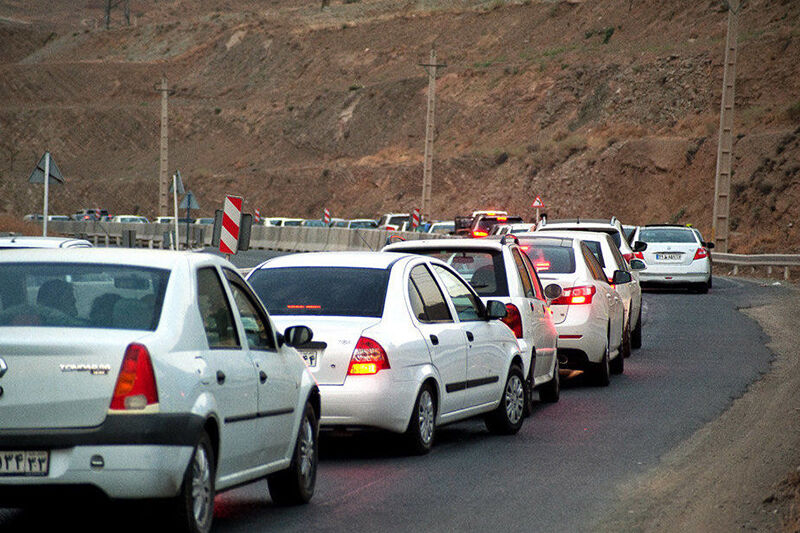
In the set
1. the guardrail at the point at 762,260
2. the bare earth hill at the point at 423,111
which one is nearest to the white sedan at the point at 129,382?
the guardrail at the point at 762,260

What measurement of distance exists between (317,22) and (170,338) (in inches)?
4403

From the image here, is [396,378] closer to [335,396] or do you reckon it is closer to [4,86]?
[335,396]

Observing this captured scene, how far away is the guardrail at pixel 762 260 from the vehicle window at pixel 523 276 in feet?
104

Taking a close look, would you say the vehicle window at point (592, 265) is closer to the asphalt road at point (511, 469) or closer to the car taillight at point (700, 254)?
the asphalt road at point (511, 469)

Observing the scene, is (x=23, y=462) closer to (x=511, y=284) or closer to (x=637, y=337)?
(x=511, y=284)

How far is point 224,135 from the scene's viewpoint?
105375mm

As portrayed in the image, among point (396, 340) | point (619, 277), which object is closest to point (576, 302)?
point (619, 277)

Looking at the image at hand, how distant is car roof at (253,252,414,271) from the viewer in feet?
35.3

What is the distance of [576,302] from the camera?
15.5m

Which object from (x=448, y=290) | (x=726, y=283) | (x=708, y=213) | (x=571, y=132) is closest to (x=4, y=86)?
(x=571, y=132)

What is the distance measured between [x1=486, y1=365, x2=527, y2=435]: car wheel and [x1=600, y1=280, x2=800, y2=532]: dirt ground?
4.87 ft

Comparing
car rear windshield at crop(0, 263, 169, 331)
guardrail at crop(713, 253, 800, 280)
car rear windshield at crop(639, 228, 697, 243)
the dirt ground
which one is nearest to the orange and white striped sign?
the dirt ground

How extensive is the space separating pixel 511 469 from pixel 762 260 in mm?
36763

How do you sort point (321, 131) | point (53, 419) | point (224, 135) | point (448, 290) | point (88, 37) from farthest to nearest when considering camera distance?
1. point (88, 37)
2. point (224, 135)
3. point (321, 131)
4. point (448, 290)
5. point (53, 419)
